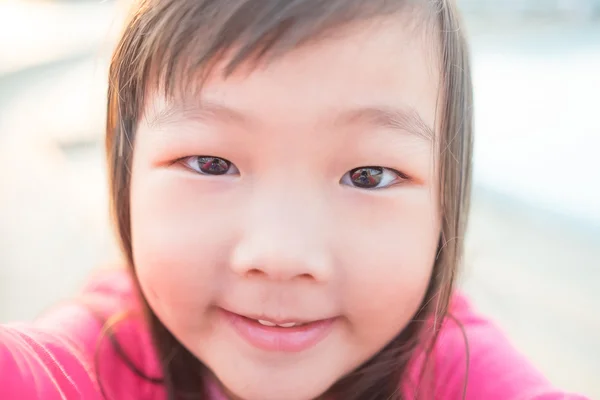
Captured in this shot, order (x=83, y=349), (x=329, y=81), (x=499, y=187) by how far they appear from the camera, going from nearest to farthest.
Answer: (x=329, y=81) < (x=83, y=349) < (x=499, y=187)

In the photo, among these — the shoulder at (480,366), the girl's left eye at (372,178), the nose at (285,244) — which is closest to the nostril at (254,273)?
the nose at (285,244)

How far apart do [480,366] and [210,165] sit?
446 mm

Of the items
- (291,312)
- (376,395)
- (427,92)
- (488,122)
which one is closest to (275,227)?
(291,312)

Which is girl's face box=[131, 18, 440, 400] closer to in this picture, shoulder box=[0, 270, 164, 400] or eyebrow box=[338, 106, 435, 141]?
eyebrow box=[338, 106, 435, 141]

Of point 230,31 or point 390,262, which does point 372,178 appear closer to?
point 390,262

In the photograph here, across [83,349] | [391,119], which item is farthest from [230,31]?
[83,349]

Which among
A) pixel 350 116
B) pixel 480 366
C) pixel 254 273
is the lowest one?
pixel 480 366

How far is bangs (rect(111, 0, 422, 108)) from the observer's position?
55 centimetres

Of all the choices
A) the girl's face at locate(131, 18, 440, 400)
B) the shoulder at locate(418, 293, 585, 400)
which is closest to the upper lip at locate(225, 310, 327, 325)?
the girl's face at locate(131, 18, 440, 400)

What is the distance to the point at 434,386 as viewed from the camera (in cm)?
85

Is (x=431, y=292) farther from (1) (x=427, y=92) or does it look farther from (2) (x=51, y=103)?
(2) (x=51, y=103)

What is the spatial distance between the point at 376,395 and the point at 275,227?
356 millimetres

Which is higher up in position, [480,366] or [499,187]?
[499,187]

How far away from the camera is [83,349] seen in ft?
2.63
